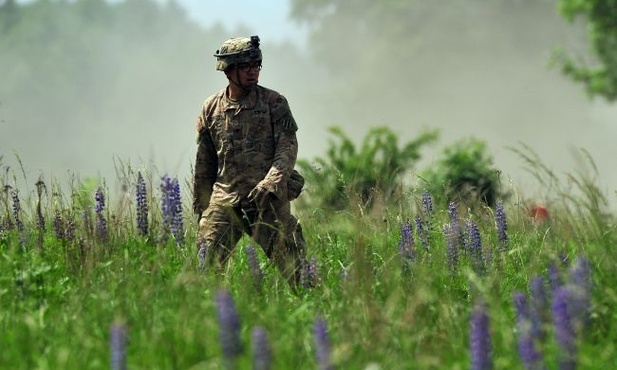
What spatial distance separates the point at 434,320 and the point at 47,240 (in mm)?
2698

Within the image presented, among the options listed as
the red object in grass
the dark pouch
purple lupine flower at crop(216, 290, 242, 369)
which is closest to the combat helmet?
the dark pouch

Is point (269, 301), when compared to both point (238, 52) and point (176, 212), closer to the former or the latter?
point (176, 212)

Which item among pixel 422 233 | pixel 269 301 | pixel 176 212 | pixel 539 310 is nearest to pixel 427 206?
pixel 422 233

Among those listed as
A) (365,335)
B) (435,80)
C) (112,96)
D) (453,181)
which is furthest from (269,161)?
(112,96)

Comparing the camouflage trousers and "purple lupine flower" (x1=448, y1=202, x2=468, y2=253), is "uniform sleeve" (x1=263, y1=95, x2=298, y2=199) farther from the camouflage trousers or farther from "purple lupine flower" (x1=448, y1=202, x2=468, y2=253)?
"purple lupine flower" (x1=448, y1=202, x2=468, y2=253)

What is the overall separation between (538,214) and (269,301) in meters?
3.74

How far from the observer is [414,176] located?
315 inches

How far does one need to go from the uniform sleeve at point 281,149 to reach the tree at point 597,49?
20355mm

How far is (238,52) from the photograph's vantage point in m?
6.09

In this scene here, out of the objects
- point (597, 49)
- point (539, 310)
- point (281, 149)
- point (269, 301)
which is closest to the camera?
point (539, 310)

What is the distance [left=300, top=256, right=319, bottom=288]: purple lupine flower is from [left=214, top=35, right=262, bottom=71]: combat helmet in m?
1.27

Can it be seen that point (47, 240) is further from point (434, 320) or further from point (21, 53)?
point (21, 53)

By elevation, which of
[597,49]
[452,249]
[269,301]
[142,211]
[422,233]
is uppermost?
[597,49]

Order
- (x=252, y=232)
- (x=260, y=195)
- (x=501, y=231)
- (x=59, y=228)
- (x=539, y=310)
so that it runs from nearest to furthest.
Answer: (x=539, y=310)
(x=260, y=195)
(x=252, y=232)
(x=59, y=228)
(x=501, y=231)
